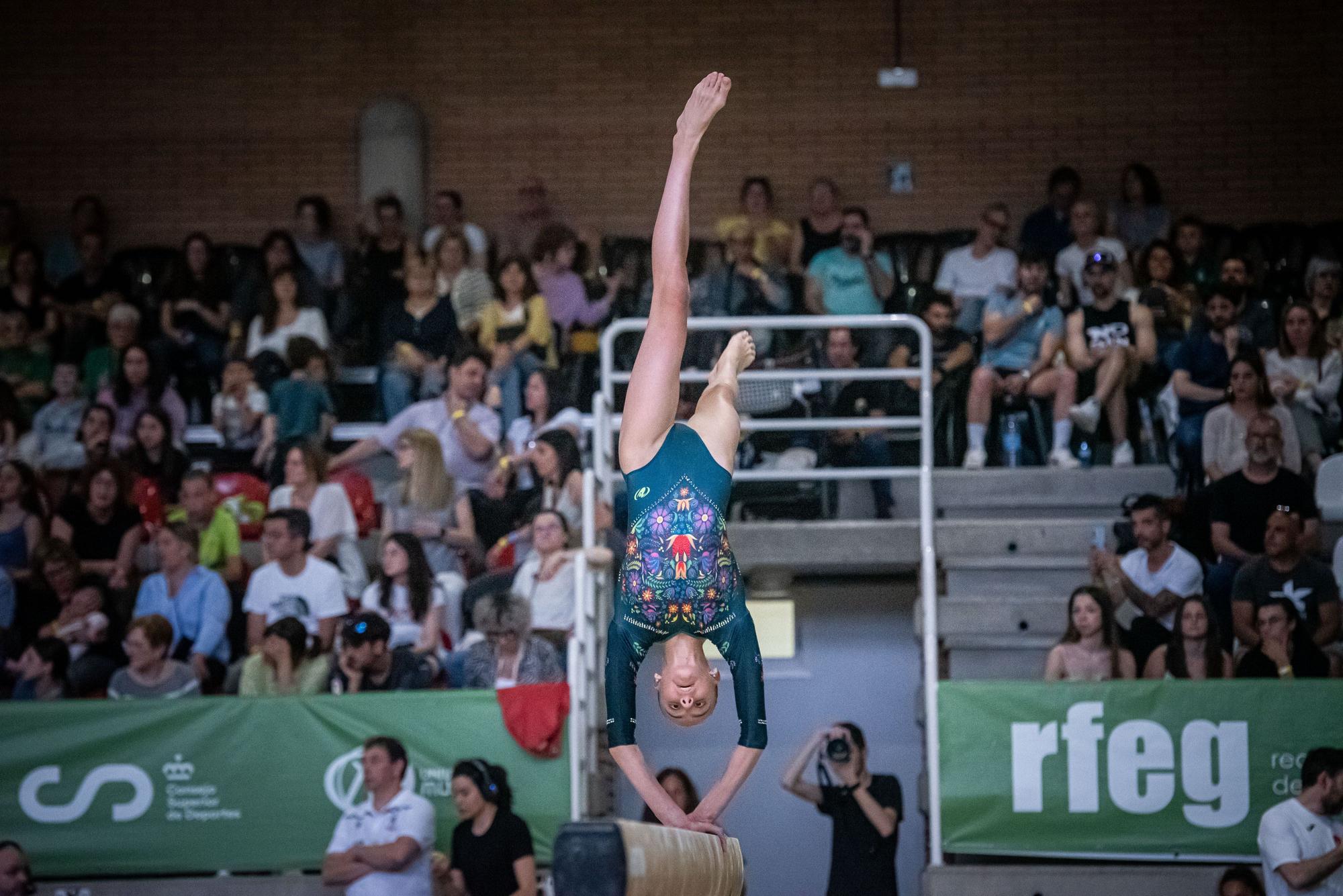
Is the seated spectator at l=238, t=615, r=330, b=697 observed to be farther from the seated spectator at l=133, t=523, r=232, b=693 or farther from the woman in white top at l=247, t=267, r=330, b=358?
the woman in white top at l=247, t=267, r=330, b=358

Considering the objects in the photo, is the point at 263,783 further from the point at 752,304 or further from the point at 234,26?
the point at 234,26

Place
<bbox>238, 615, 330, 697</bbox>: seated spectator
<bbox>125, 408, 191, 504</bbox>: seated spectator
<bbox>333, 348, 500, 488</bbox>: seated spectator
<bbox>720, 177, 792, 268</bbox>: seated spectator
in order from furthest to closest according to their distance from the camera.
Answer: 1. <bbox>720, 177, 792, 268</bbox>: seated spectator
2. <bbox>125, 408, 191, 504</bbox>: seated spectator
3. <bbox>333, 348, 500, 488</bbox>: seated spectator
4. <bbox>238, 615, 330, 697</bbox>: seated spectator

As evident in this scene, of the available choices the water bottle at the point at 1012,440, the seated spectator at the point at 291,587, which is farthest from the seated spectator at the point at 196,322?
the water bottle at the point at 1012,440

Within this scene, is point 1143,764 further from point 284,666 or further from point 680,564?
point 284,666

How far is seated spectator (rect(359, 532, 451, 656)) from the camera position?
802 cm

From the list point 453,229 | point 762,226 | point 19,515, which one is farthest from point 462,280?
point 19,515

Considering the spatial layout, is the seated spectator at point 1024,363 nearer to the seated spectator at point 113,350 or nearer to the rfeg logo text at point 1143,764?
the rfeg logo text at point 1143,764

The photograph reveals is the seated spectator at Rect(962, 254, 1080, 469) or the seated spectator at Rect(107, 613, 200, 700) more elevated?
the seated spectator at Rect(962, 254, 1080, 469)

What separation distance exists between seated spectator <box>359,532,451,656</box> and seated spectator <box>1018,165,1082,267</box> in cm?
507

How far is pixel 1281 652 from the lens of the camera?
24.5 ft

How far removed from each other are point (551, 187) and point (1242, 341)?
17.5ft

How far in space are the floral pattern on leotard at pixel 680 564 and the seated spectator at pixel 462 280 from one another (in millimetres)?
4945

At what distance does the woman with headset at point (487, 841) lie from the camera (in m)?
7.12

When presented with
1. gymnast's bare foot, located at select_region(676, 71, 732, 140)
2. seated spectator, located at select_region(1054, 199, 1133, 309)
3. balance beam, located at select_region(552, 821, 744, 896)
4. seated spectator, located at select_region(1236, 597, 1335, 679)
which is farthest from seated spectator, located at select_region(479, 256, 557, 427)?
balance beam, located at select_region(552, 821, 744, 896)
